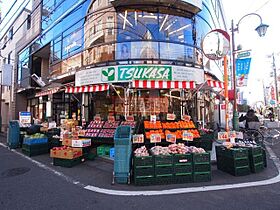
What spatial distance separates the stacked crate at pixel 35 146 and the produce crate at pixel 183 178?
24.0ft

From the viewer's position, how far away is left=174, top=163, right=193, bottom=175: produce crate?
17.9 ft

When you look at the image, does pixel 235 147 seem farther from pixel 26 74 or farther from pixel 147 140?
pixel 26 74

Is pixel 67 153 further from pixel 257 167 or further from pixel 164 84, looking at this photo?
pixel 257 167

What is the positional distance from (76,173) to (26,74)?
1834 centimetres

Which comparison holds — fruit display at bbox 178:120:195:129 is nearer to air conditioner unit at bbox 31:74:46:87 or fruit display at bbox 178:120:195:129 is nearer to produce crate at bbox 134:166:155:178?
produce crate at bbox 134:166:155:178

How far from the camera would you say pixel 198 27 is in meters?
12.5

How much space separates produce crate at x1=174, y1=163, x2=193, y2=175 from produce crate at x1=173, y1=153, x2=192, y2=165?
0.09 meters

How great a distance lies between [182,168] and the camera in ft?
18.0

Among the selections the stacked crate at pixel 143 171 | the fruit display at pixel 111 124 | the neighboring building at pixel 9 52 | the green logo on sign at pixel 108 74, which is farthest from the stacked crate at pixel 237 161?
the neighboring building at pixel 9 52

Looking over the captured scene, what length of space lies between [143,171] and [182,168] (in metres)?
1.14

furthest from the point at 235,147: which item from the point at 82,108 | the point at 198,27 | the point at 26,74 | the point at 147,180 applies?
the point at 26,74

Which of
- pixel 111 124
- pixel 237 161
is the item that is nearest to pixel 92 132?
pixel 111 124

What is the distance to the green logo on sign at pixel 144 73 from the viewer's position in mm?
10203

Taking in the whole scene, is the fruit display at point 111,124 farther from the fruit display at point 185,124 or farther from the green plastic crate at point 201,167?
the green plastic crate at point 201,167
